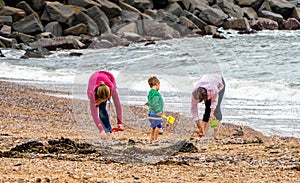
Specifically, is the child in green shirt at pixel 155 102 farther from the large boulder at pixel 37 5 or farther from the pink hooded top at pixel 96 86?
the large boulder at pixel 37 5

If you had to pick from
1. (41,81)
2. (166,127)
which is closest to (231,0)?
(41,81)

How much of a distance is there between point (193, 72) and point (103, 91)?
499cm

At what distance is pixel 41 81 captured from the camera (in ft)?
58.5

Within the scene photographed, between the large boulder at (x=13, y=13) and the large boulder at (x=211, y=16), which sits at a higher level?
the large boulder at (x=13, y=13)

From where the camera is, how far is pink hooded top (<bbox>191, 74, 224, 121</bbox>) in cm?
684

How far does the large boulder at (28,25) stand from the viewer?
33125 mm

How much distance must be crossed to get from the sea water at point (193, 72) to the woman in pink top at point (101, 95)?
0.37 m

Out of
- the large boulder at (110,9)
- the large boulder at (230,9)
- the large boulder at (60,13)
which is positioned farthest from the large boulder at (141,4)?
the large boulder at (230,9)

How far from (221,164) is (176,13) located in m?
34.5

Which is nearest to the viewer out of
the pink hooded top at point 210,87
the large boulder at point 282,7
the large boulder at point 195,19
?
the pink hooded top at point 210,87

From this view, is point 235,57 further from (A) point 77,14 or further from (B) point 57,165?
(B) point 57,165

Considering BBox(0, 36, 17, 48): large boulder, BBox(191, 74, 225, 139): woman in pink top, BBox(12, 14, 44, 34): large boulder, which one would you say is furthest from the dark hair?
BBox(12, 14, 44, 34): large boulder

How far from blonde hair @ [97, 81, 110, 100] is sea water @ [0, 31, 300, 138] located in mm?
608

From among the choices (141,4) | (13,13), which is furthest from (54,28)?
(141,4)
